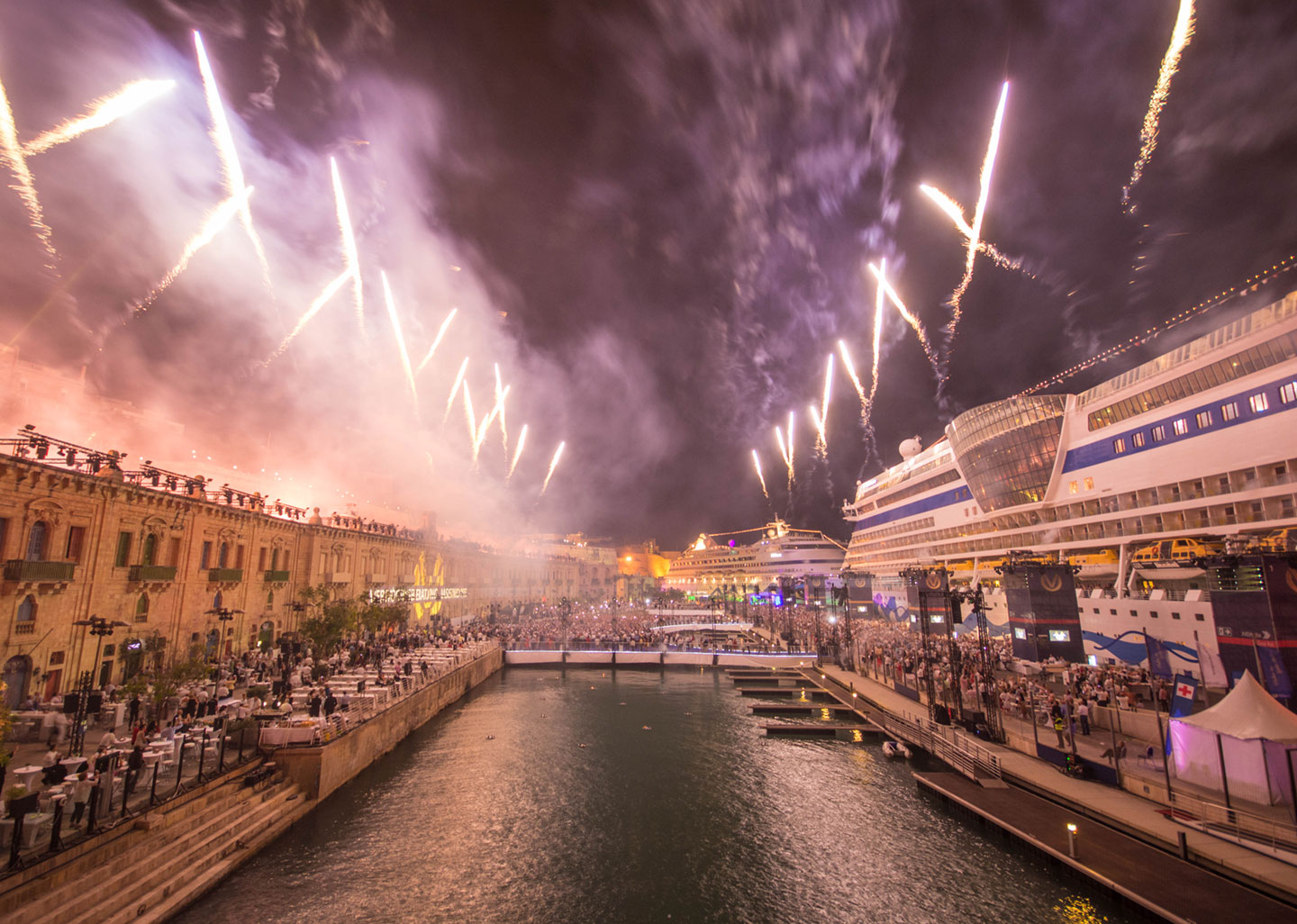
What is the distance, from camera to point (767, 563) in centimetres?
14625

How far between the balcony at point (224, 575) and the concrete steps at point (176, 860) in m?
14.7

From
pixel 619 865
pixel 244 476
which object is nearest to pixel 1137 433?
pixel 619 865

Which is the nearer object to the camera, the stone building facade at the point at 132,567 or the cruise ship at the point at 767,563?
the stone building facade at the point at 132,567

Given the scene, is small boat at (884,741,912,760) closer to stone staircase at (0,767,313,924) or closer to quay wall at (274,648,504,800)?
quay wall at (274,648,504,800)

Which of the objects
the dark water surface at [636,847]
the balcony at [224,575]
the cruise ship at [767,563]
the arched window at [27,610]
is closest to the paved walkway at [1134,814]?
the dark water surface at [636,847]

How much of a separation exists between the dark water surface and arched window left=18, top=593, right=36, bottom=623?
36.8 ft

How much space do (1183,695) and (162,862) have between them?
28.3 metres

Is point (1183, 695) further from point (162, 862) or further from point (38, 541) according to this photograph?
point (38, 541)

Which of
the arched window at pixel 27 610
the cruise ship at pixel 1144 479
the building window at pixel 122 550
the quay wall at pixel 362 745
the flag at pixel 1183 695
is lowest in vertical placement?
the quay wall at pixel 362 745

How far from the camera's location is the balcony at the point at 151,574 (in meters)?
23.2

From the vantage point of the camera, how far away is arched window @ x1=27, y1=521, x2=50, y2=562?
1894 centimetres

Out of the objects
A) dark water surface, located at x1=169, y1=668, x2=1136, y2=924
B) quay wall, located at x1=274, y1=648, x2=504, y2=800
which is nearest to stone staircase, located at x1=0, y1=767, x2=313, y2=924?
dark water surface, located at x1=169, y1=668, x2=1136, y2=924

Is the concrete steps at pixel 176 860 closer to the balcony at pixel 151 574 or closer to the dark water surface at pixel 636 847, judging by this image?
the dark water surface at pixel 636 847

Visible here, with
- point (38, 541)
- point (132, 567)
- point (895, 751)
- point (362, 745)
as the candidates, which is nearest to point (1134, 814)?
point (895, 751)
